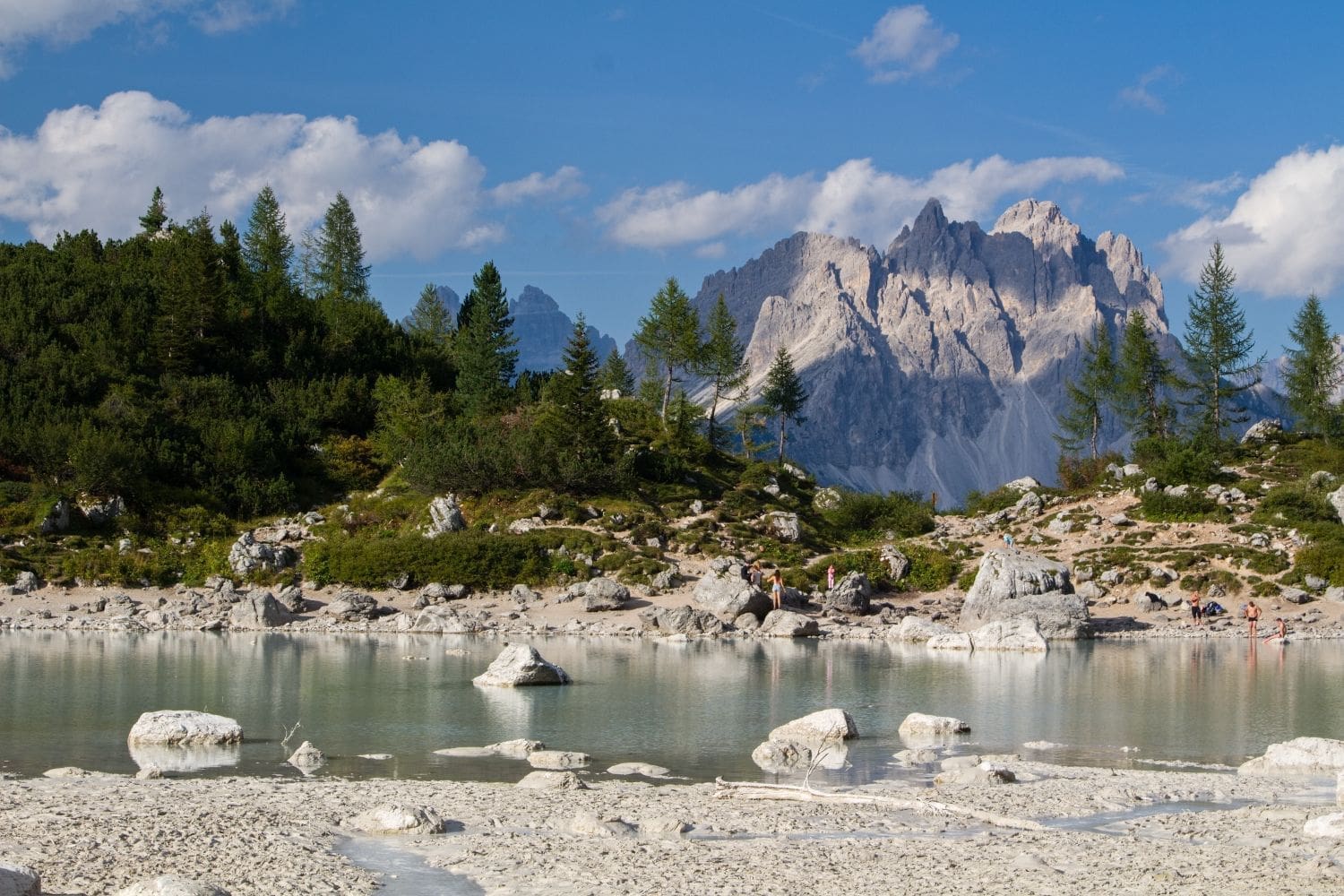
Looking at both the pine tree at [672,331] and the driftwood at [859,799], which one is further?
the pine tree at [672,331]

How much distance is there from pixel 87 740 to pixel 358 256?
3441 inches

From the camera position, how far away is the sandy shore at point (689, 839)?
11.9m

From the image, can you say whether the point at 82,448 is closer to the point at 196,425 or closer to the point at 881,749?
the point at 196,425

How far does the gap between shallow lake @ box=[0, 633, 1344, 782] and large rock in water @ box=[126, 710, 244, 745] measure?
45 centimetres

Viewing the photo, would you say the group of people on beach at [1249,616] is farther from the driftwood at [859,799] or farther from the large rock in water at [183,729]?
the large rock in water at [183,729]

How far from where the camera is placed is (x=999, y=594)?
46562 mm

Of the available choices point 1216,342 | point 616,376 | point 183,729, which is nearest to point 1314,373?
point 1216,342

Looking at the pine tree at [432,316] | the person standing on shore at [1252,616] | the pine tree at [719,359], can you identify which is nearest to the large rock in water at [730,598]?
the person standing on shore at [1252,616]

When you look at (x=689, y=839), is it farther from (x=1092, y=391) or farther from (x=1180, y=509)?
(x=1092, y=391)

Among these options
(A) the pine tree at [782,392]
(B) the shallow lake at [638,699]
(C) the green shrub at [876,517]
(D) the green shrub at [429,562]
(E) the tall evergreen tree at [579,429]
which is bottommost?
(B) the shallow lake at [638,699]

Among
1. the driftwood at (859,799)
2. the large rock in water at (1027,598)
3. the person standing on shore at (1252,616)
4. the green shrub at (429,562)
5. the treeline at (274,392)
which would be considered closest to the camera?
the driftwood at (859,799)

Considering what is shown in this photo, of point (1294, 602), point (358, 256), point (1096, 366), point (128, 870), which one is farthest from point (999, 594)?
point (358, 256)

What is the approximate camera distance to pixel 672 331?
8244 cm

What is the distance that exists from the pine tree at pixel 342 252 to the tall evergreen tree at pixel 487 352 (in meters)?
19.4
